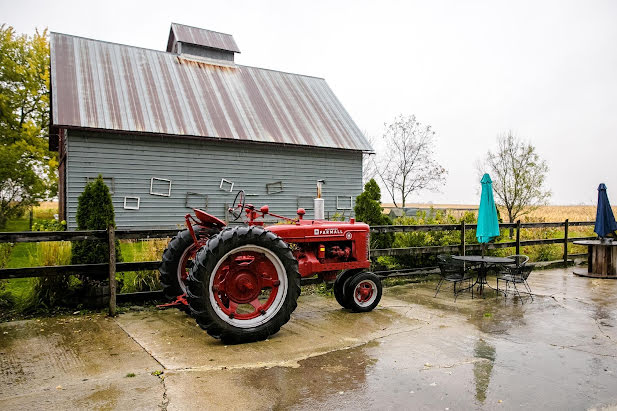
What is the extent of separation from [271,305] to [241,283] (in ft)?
1.36

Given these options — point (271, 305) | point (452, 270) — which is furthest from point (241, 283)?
point (452, 270)

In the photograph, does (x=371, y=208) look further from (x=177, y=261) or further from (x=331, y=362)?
(x=331, y=362)

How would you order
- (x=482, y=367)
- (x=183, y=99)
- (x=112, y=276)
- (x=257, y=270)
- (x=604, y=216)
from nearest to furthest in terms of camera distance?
(x=482, y=367) → (x=257, y=270) → (x=112, y=276) → (x=604, y=216) → (x=183, y=99)

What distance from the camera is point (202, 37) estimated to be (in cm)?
1856

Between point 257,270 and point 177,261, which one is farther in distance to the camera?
point 177,261

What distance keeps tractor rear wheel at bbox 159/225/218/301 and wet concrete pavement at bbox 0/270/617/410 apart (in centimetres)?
35

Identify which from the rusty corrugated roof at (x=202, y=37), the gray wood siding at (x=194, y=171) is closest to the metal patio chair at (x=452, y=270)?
the gray wood siding at (x=194, y=171)

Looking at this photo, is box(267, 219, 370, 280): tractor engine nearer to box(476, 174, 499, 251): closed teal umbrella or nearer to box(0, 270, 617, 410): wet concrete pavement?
box(0, 270, 617, 410): wet concrete pavement

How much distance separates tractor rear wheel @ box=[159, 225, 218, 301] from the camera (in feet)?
19.4

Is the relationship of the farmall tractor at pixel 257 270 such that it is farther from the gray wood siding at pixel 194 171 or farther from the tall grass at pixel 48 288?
the gray wood siding at pixel 194 171

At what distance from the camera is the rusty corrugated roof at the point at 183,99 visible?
13305 millimetres

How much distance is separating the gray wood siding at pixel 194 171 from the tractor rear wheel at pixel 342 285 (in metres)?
9.19

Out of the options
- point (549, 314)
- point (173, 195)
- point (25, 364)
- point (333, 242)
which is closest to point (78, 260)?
point (25, 364)

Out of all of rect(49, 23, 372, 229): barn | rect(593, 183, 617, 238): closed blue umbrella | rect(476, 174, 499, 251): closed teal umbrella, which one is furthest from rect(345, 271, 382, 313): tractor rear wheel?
rect(49, 23, 372, 229): barn
